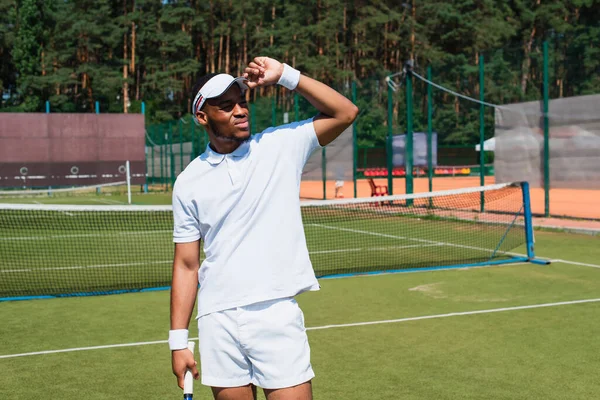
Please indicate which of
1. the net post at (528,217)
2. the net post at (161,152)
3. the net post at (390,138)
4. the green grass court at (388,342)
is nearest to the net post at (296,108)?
the net post at (390,138)

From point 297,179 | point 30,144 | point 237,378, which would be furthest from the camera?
point 30,144

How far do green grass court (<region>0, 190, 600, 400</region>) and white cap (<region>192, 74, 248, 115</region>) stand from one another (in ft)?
9.48

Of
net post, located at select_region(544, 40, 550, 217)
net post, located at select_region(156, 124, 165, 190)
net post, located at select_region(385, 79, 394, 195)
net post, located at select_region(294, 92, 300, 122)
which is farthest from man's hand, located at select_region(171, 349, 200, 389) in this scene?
net post, located at select_region(156, 124, 165, 190)

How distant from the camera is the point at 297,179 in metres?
3.62

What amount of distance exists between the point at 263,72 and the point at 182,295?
105 centimetres

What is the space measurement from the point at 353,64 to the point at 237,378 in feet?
236

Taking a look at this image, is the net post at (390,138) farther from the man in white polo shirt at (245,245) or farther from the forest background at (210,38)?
the forest background at (210,38)

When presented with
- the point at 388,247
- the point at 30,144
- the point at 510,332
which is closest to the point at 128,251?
the point at 388,247

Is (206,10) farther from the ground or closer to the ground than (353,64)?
farther from the ground

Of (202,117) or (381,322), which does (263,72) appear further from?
(381,322)

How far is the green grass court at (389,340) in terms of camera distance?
5.86m

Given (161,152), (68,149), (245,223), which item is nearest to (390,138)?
(161,152)

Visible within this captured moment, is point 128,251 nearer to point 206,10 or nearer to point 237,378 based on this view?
point 237,378

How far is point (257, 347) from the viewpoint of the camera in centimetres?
330
